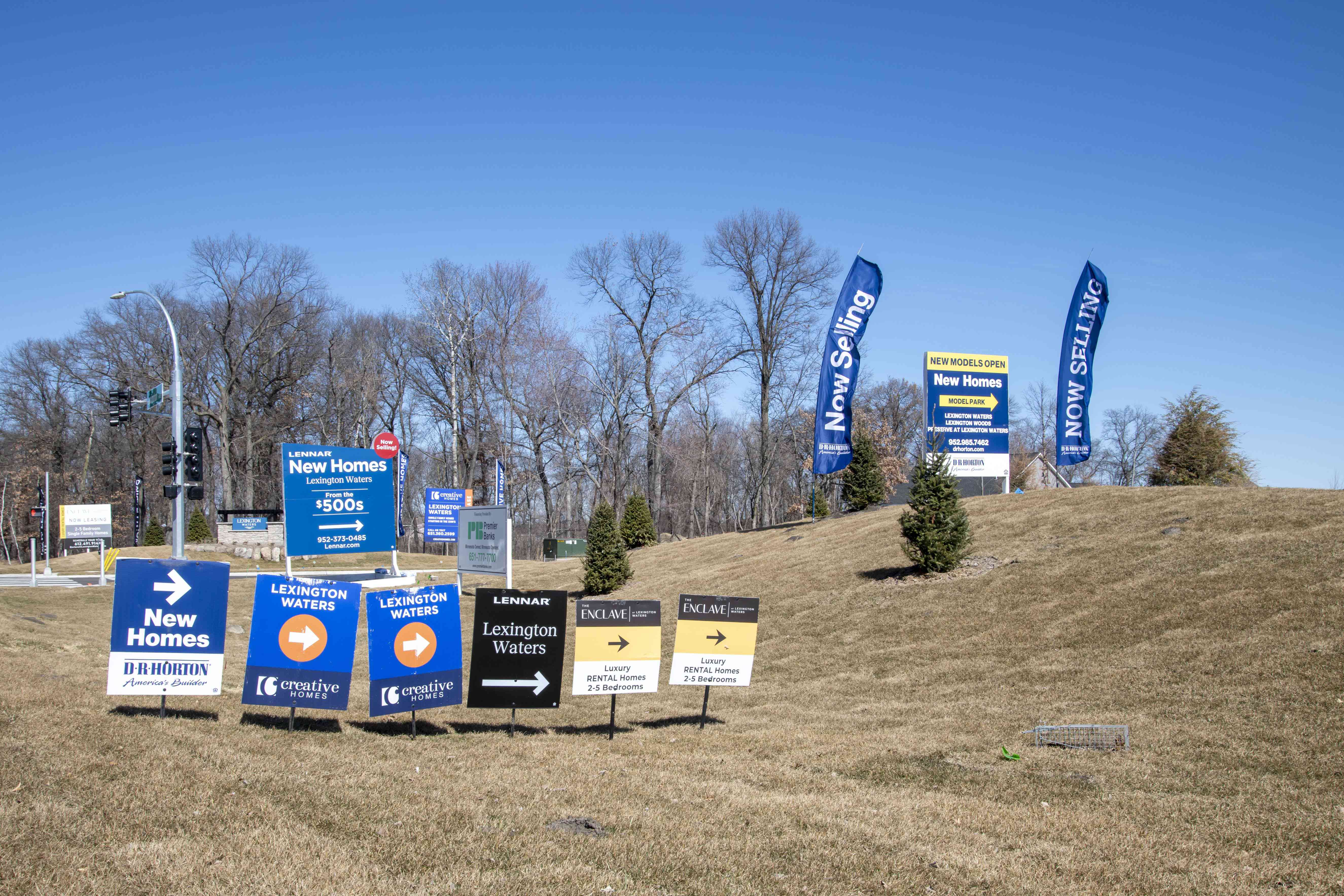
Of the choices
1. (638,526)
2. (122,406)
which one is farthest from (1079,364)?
(122,406)

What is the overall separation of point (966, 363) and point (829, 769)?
19413mm

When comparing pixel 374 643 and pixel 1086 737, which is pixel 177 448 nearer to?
pixel 374 643

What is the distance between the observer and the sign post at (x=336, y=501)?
18.9m

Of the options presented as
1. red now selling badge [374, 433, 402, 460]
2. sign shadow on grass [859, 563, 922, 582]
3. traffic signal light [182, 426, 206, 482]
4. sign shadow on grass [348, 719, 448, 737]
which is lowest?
sign shadow on grass [348, 719, 448, 737]

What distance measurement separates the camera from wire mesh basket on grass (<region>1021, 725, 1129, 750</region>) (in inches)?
357

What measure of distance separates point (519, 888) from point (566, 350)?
43.4 metres

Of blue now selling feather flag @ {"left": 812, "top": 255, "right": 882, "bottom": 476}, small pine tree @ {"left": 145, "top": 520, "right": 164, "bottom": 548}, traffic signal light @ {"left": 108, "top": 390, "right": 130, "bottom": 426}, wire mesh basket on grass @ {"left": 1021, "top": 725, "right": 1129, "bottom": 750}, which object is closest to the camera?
wire mesh basket on grass @ {"left": 1021, "top": 725, "right": 1129, "bottom": 750}

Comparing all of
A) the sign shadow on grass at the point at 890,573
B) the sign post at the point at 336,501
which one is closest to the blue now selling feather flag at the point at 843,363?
the sign shadow on grass at the point at 890,573

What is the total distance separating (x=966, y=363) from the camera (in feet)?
83.9

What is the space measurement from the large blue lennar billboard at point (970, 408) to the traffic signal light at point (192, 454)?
19688 mm

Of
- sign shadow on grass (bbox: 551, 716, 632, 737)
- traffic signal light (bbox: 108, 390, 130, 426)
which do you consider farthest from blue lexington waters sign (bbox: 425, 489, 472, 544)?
sign shadow on grass (bbox: 551, 716, 632, 737)

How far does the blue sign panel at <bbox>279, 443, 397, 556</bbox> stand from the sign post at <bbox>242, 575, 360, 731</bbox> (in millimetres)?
9919

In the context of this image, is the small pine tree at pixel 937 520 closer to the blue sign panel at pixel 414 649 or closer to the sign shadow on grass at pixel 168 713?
the blue sign panel at pixel 414 649

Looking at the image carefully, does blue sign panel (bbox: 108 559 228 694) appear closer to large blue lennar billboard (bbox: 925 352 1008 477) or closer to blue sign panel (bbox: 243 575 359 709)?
blue sign panel (bbox: 243 575 359 709)
